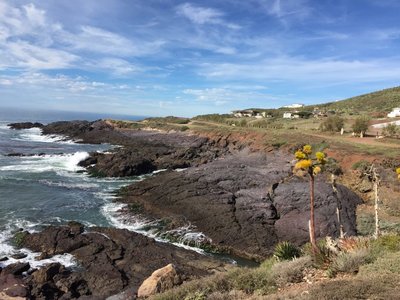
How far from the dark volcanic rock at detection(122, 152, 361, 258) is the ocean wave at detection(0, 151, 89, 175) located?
45.8ft

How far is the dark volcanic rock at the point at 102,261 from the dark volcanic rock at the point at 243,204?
3.44 m

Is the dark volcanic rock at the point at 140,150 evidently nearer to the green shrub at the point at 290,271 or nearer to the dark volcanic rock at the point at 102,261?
the dark volcanic rock at the point at 102,261

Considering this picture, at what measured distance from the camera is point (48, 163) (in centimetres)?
4331

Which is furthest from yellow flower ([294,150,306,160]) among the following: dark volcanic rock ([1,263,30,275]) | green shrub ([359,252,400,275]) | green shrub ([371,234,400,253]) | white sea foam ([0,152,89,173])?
white sea foam ([0,152,89,173])

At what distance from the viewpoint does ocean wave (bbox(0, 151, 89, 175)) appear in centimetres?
3888

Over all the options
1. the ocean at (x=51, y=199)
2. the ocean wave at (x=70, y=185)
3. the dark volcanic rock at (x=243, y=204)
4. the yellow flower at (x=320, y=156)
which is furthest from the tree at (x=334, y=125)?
the yellow flower at (x=320, y=156)

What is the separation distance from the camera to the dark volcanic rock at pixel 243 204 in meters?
20.1

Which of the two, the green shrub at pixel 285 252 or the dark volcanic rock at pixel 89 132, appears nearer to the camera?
the green shrub at pixel 285 252

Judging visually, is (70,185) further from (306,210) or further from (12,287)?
(306,210)

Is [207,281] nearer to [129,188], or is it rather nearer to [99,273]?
[99,273]

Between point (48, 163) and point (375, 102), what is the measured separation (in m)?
87.8

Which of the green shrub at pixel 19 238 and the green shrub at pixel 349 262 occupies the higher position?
the green shrub at pixel 349 262

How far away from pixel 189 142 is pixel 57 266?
154 feet

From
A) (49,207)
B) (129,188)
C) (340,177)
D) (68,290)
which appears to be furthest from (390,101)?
(68,290)
